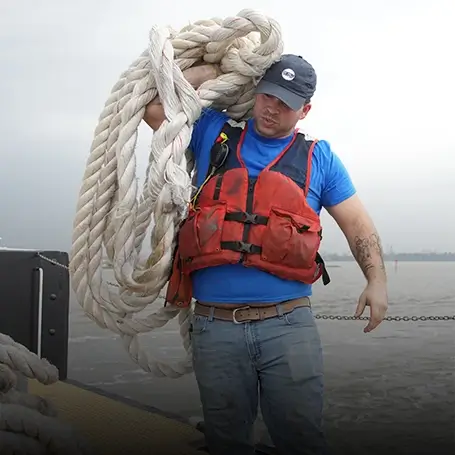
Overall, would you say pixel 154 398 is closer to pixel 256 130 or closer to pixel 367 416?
pixel 367 416

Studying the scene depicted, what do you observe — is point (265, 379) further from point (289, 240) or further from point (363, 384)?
point (363, 384)

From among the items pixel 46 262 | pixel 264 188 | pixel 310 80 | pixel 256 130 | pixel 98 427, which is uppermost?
pixel 310 80

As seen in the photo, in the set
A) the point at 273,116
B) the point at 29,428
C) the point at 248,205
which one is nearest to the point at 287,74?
the point at 273,116

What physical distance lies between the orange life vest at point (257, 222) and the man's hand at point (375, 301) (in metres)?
0.22

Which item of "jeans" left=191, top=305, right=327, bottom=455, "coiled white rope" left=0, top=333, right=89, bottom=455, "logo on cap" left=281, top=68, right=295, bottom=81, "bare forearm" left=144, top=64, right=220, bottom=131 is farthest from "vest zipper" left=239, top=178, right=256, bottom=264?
"coiled white rope" left=0, top=333, right=89, bottom=455

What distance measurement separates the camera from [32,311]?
365 centimetres

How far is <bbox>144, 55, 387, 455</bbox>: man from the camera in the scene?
7.50 ft

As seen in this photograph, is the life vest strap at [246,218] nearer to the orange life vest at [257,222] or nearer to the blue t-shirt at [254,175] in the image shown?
the orange life vest at [257,222]

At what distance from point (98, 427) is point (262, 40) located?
2171 millimetres

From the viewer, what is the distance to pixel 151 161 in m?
2.53

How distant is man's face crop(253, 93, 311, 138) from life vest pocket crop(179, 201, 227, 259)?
37 centimetres

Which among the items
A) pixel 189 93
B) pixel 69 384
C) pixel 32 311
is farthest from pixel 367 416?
pixel 189 93

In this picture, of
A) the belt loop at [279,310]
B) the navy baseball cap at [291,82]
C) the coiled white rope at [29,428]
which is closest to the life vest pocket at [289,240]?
the belt loop at [279,310]

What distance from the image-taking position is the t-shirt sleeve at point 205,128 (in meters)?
2.57
